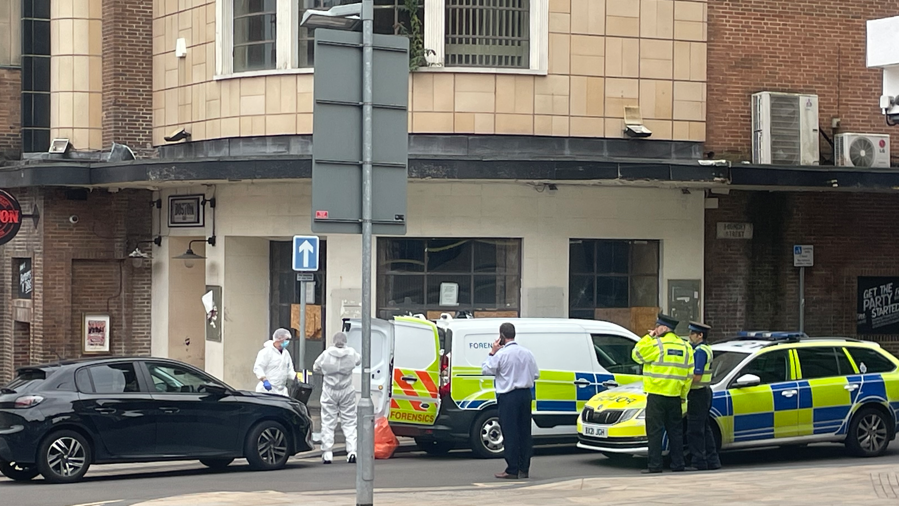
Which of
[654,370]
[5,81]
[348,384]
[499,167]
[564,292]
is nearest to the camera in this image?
[654,370]

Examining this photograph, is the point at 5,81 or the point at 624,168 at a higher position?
the point at 5,81

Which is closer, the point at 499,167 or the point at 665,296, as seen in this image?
the point at 499,167

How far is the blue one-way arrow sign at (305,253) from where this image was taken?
1814 centimetres

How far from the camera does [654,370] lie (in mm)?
14250

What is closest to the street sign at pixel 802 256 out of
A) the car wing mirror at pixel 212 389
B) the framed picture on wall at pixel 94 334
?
the car wing mirror at pixel 212 389

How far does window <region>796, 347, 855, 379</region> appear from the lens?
15727 mm

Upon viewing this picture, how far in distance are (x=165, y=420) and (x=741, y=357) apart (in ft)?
22.6

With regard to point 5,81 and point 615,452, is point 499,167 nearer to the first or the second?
point 615,452

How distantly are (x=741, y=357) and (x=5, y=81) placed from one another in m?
16.4

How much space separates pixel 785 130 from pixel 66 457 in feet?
45.5

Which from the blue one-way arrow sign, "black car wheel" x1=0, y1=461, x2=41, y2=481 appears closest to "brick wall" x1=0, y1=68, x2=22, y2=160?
the blue one-way arrow sign

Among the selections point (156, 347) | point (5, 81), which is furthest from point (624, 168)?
point (5, 81)

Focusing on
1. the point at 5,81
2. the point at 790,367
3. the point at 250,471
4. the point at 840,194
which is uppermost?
the point at 5,81

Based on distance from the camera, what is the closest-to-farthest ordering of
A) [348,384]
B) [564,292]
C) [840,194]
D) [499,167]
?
[348,384]
[499,167]
[564,292]
[840,194]
